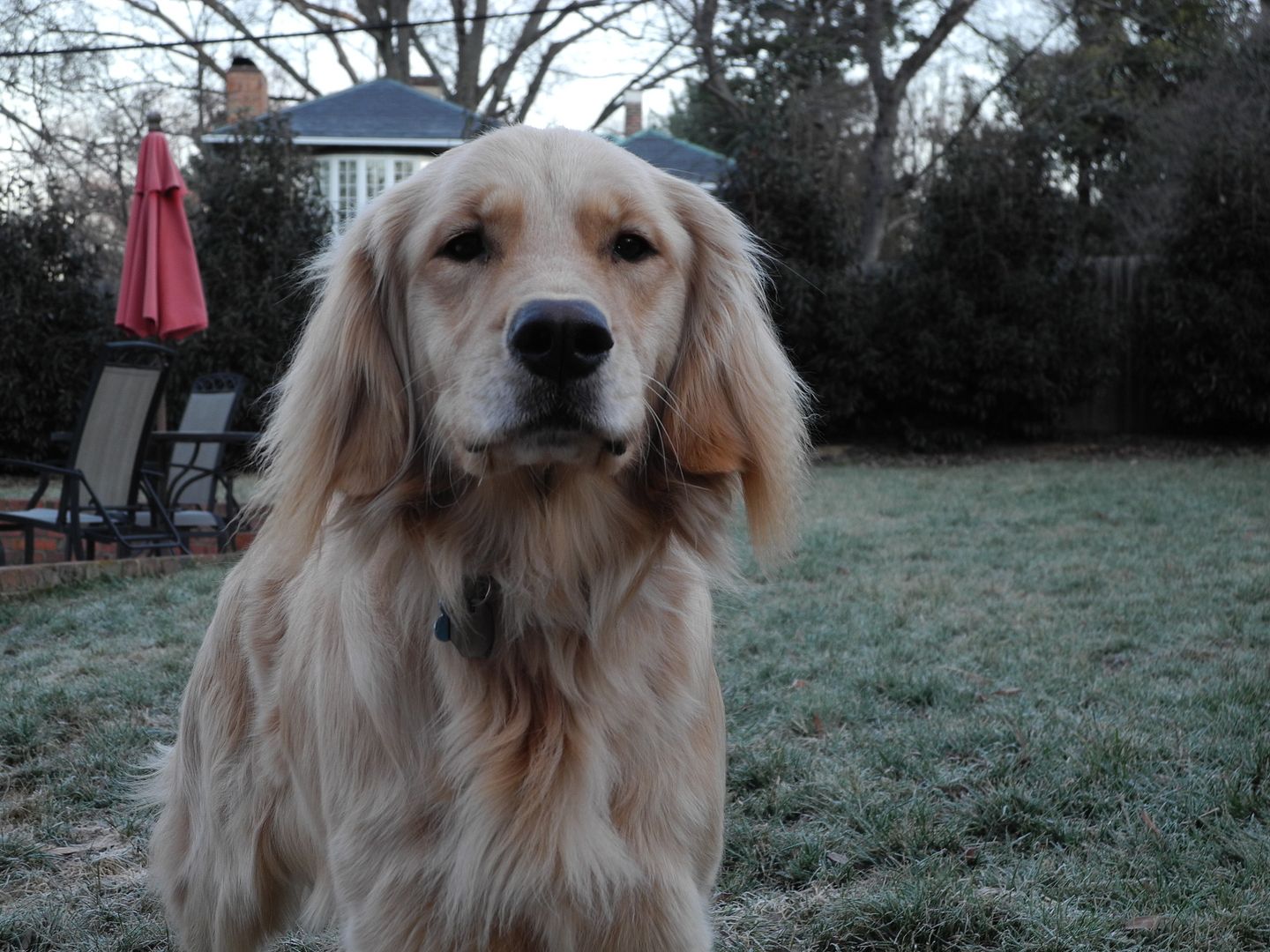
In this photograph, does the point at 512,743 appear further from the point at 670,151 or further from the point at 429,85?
the point at 429,85

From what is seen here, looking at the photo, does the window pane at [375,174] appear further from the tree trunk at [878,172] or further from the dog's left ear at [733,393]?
the dog's left ear at [733,393]

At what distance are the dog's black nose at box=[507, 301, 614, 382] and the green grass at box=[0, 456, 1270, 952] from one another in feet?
5.10

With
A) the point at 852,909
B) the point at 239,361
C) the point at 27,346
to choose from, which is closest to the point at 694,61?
the point at 239,361

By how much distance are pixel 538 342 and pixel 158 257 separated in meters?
6.99

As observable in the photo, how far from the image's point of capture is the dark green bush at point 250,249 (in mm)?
12344

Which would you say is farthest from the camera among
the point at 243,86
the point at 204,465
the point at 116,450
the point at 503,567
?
the point at 243,86

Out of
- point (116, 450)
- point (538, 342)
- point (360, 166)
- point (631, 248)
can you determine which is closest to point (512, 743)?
point (538, 342)

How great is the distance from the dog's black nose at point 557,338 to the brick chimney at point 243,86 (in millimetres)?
20311

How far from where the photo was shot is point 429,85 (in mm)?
26938

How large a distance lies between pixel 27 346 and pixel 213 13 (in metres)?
12.3

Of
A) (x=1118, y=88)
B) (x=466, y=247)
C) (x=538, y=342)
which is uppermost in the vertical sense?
(x=1118, y=88)

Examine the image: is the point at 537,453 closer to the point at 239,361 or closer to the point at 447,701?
the point at 447,701

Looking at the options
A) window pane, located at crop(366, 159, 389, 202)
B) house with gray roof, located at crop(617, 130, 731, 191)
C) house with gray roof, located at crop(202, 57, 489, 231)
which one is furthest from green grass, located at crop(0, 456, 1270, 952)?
window pane, located at crop(366, 159, 389, 202)

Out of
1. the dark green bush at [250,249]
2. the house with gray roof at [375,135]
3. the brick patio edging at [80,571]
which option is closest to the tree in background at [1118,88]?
the house with gray roof at [375,135]
